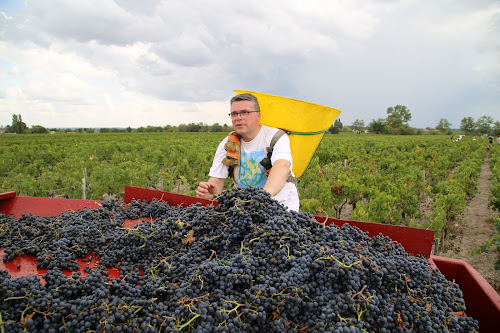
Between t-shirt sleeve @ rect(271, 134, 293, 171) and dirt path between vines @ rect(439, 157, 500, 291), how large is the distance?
4512 mm

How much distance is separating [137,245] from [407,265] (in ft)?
4.94

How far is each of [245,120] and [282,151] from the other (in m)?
0.44

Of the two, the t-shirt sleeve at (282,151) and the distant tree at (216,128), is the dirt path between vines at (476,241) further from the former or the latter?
the distant tree at (216,128)

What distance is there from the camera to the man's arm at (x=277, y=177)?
2.26 metres

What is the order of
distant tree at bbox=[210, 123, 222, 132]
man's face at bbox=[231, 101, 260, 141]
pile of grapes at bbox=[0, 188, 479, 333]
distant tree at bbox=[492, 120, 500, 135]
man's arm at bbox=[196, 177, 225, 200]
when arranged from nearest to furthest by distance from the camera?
pile of grapes at bbox=[0, 188, 479, 333], man's arm at bbox=[196, 177, 225, 200], man's face at bbox=[231, 101, 260, 141], distant tree at bbox=[210, 123, 222, 132], distant tree at bbox=[492, 120, 500, 135]

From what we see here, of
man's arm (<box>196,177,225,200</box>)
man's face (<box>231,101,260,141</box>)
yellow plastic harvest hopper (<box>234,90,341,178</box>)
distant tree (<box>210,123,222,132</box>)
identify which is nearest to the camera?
man's arm (<box>196,177,225,200</box>)

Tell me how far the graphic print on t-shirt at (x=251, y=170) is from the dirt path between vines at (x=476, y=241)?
14.9 ft

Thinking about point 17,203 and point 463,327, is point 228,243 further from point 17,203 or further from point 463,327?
Result: point 17,203

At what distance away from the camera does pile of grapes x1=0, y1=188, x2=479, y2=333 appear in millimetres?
1182

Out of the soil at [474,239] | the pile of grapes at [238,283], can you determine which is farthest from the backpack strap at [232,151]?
the soil at [474,239]

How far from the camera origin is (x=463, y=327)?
1.38 meters

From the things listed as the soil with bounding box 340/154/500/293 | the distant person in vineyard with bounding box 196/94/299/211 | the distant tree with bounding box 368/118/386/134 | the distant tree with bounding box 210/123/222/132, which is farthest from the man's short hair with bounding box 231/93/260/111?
the distant tree with bounding box 368/118/386/134

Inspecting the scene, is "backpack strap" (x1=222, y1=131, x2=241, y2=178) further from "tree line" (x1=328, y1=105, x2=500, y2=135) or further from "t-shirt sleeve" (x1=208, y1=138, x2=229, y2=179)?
"tree line" (x1=328, y1=105, x2=500, y2=135)

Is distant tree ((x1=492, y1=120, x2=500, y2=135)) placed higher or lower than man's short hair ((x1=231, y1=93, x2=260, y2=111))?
higher
